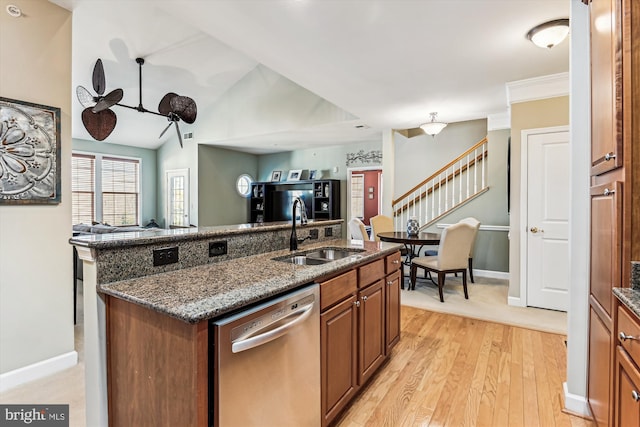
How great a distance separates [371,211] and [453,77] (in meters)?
4.11

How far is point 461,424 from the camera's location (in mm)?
1800

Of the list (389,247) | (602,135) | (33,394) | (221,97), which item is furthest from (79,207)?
(602,135)

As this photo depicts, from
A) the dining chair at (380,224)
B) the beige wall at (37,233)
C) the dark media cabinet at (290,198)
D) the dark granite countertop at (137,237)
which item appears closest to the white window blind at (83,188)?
the dark media cabinet at (290,198)

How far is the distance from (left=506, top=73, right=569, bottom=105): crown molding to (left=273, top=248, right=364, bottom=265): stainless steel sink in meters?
2.85

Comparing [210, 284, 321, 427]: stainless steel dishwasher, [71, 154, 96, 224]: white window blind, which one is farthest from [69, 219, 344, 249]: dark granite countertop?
[71, 154, 96, 224]: white window blind

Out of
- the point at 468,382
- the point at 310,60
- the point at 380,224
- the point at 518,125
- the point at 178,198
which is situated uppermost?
the point at 310,60

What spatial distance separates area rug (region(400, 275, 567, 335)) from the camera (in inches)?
129

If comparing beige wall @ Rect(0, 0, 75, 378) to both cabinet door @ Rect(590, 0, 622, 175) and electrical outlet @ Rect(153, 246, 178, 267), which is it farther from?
cabinet door @ Rect(590, 0, 622, 175)

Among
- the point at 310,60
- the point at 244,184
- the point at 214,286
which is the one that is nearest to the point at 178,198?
the point at 244,184

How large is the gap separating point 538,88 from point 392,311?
306 centimetres

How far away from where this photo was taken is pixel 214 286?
1.34 metres

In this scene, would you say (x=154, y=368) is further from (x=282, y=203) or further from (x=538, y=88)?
(x=282, y=203)

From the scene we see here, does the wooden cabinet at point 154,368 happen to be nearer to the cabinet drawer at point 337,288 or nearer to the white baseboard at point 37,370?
the cabinet drawer at point 337,288

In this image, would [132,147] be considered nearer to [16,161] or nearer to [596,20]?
[16,161]
